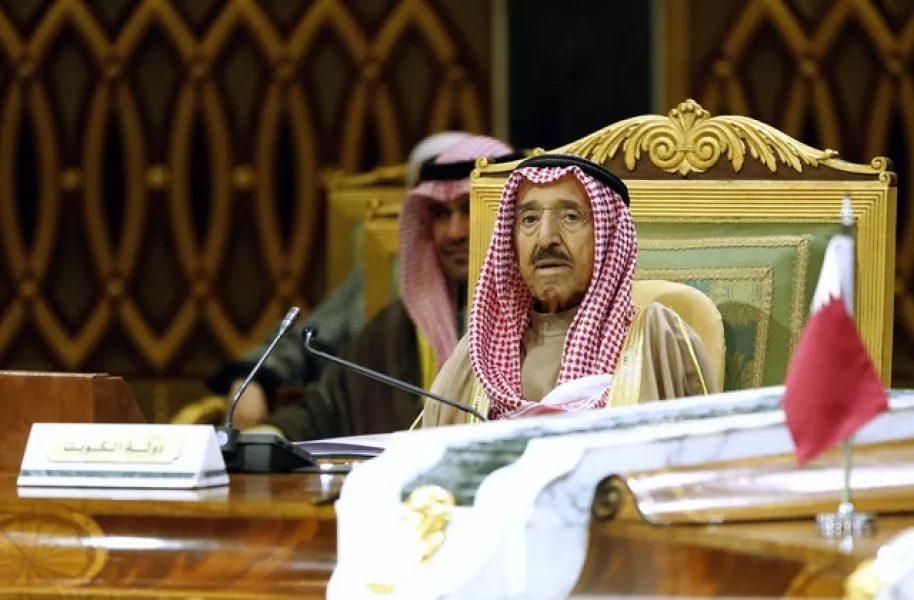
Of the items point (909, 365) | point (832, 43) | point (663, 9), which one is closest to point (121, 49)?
point (663, 9)

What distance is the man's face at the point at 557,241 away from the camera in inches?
129

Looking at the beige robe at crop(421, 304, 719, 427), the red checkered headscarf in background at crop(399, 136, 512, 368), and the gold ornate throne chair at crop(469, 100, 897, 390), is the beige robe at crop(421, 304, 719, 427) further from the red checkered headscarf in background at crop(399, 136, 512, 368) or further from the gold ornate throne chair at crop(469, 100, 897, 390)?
the red checkered headscarf in background at crop(399, 136, 512, 368)

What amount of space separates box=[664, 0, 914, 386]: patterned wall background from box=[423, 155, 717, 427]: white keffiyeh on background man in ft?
9.00

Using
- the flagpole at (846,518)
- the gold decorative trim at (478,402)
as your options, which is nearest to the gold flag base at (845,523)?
the flagpole at (846,518)

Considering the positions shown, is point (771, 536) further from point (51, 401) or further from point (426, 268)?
point (426, 268)

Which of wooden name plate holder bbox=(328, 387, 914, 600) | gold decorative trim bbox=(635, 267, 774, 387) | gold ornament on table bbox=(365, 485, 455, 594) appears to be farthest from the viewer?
gold decorative trim bbox=(635, 267, 774, 387)

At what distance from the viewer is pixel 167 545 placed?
2.39 m

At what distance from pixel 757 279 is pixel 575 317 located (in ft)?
1.38

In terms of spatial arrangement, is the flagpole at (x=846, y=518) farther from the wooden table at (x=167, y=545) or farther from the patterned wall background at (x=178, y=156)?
the patterned wall background at (x=178, y=156)

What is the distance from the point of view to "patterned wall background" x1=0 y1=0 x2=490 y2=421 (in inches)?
248

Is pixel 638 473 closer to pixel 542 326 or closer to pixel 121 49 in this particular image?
pixel 542 326

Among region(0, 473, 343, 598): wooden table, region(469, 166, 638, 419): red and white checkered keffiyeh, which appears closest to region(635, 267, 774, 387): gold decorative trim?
region(469, 166, 638, 419): red and white checkered keffiyeh

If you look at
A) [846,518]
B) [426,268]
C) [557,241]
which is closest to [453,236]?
[426,268]

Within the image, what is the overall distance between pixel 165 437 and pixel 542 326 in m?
0.92
